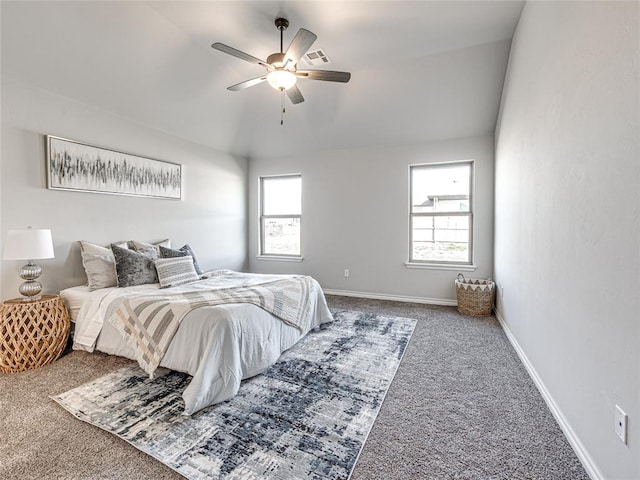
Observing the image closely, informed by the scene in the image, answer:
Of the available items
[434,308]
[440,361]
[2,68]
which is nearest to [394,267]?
[434,308]

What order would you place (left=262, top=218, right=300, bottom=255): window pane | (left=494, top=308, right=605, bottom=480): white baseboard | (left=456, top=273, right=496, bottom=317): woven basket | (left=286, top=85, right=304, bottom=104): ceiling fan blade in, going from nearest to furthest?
(left=494, top=308, right=605, bottom=480): white baseboard < (left=286, top=85, right=304, bottom=104): ceiling fan blade < (left=456, top=273, right=496, bottom=317): woven basket < (left=262, top=218, right=300, bottom=255): window pane

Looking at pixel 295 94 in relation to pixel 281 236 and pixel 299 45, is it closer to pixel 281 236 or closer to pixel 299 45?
pixel 299 45

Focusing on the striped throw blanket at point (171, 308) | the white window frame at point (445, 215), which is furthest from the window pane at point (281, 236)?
the striped throw blanket at point (171, 308)

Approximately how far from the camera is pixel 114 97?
328 cm

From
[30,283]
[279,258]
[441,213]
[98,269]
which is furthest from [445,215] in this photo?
[30,283]

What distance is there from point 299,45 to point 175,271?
249cm

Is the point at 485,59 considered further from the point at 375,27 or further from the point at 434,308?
the point at 434,308

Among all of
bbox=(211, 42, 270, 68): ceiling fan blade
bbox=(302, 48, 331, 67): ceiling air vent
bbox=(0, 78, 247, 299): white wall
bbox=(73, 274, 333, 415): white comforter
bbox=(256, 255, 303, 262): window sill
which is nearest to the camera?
bbox=(73, 274, 333, 415): white comforter

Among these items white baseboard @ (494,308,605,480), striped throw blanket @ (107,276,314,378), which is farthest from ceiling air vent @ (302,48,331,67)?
white baseboard @ (494,308,605,480)

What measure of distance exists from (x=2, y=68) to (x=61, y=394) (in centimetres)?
276

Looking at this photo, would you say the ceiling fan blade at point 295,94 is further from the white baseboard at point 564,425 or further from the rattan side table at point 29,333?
the white baseboard at point 564,425

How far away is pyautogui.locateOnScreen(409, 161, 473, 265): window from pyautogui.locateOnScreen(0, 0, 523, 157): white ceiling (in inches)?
22.3

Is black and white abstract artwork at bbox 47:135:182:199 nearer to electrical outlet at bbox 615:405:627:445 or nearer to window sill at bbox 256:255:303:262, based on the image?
window sill at bbox 256:255:303:262

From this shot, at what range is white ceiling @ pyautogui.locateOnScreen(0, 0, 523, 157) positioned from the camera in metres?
2.59
